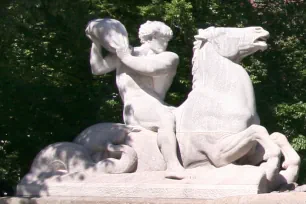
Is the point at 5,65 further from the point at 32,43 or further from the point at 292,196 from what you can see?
the point at 292,196

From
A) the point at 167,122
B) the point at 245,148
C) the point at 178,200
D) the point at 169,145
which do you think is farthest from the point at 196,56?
the point at 178,200

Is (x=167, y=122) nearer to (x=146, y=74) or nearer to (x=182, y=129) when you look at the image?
(x=182, y=129)

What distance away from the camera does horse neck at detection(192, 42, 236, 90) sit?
27.7ft

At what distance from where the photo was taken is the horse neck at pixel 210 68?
8.45 m

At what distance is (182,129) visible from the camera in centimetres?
836

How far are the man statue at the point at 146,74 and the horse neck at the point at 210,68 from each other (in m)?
0.34

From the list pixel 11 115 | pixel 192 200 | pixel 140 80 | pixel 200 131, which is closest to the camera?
pixel 192 200

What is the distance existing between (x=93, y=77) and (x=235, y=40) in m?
5.23

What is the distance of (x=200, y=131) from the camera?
8.26 m

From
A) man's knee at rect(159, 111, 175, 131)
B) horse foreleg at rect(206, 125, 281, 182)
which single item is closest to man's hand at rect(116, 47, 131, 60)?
man's knee at rect(159, 111, 175, 131)

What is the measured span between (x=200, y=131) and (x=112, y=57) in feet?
4.58

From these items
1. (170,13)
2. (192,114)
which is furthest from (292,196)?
(170,13)

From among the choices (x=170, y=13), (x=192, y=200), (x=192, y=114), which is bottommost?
(x=192, y=200)

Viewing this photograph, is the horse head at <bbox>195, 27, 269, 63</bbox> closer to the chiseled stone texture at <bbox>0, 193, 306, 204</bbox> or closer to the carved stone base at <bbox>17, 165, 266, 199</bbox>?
the carved stone base at <bbox>17, 165, 266, 199</bbox>
